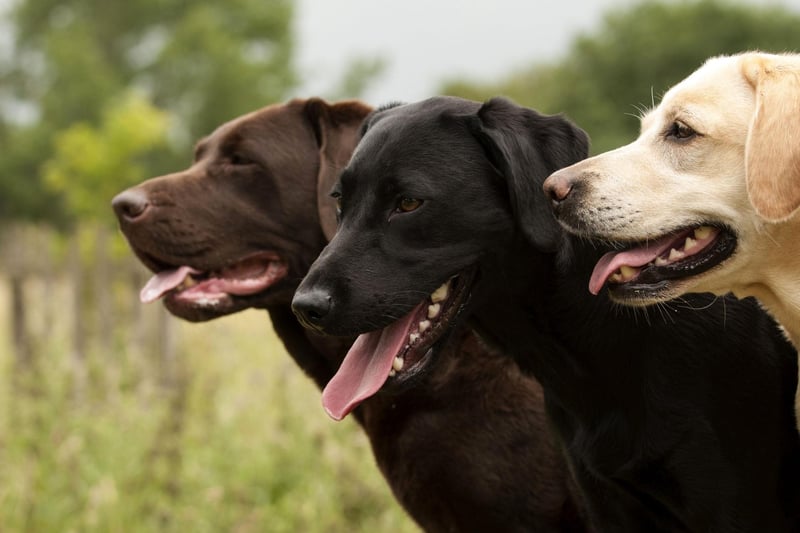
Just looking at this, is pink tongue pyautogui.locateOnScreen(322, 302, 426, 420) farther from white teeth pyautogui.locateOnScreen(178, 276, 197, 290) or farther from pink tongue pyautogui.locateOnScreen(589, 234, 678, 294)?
white teeth pyautogui.locateOnScreen(178, 276, 197, 290)

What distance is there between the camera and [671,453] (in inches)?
128

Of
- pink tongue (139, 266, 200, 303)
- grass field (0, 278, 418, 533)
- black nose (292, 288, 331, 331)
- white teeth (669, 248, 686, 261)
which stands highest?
white teeth (669, 248, 686, 261)

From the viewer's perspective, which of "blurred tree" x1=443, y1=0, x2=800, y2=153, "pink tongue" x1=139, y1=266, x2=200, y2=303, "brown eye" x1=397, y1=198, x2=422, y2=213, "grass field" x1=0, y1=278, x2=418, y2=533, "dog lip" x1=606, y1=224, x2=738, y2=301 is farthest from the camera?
"blurred tree" x1=443, y1=0, x2=800, y2=153

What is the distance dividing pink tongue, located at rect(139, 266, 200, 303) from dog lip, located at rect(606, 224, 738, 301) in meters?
1.88

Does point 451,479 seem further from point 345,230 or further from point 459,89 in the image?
point 459,89

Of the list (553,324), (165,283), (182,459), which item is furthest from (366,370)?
(182,459)

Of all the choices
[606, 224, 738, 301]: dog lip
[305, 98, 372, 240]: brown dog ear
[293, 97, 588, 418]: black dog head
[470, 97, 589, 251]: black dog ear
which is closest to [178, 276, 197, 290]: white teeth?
[305, 98, 372, 240]: brown dog ear

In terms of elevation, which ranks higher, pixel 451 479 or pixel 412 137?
pixel 412 137

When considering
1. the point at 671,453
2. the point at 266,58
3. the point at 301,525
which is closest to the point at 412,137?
the point at 671,453

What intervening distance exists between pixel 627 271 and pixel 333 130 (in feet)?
5.29

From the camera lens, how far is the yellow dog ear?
9.62ft

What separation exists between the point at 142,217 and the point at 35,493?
188 cm

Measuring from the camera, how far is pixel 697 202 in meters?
3.12

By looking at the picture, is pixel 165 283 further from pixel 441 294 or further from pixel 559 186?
pixel 559 186
